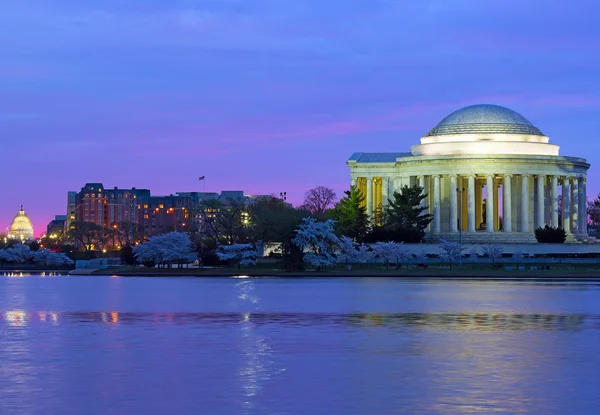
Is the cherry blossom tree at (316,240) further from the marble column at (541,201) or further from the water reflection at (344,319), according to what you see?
the water reflection at (344,319)

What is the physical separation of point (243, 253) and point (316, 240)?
8.72 metres

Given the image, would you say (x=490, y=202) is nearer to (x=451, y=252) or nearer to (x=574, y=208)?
(x=574, y=208)

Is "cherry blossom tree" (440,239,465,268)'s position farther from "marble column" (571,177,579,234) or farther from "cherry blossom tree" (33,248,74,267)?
"cherry blossom tree" (33,248,74,267)

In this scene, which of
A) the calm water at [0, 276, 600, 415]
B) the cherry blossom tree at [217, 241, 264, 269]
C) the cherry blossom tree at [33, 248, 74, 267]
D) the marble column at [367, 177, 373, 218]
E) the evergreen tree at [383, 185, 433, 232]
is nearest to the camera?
the calm water at [0, 276, 600, 415]

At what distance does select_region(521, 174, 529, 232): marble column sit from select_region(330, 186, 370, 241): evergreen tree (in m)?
19.0

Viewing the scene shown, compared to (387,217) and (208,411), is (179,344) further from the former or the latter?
(387,217)

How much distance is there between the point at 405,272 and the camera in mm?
108938

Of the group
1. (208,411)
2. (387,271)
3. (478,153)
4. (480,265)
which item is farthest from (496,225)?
(208,411)

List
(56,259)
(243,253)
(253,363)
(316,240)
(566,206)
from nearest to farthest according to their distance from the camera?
1. (253,363)
2. (316,240)
3. (243,253)
4. (566,206)
5. (56,259)

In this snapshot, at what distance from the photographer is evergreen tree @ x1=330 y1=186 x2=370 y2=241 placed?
436 feet

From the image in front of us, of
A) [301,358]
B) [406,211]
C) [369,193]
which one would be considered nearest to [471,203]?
[406,211]

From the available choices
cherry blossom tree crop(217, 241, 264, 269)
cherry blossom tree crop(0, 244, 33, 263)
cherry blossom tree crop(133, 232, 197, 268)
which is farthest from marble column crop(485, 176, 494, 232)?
cherry blossom tree crop(0, 244, 33, 263)

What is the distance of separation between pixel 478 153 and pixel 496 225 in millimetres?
11976

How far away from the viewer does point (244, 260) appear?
119125 mm
